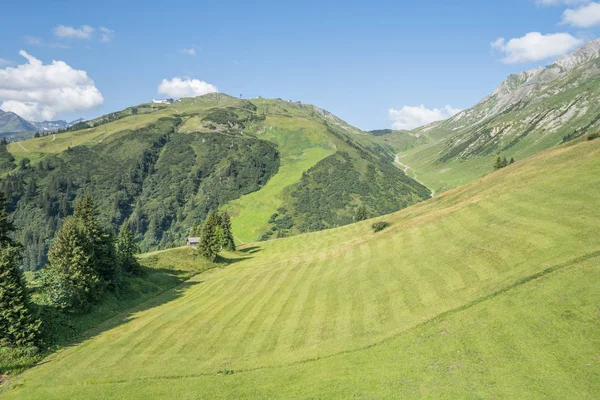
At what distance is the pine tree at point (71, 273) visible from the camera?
51.8 m

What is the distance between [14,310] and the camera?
133ft

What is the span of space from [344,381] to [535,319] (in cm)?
1448

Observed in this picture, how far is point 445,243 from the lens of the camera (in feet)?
166

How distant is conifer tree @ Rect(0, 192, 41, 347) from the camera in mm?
39719

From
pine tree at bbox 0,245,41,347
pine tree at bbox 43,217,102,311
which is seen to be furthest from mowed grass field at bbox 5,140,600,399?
pine tree at bbox 43,217,102,311

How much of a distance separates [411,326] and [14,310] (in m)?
42.2

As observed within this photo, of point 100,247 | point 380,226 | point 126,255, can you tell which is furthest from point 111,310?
point 380,226

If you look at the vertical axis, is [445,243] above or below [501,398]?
above

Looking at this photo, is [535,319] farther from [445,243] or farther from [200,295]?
[200,295]

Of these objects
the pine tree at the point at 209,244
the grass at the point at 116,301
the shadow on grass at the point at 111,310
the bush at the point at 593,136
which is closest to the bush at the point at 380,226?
the shadow on grass at the point at 111,310

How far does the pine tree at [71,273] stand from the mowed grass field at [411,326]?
8.54 meters

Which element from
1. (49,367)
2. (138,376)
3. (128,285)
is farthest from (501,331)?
(128,285)

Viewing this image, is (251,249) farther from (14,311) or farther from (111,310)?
(14,311)

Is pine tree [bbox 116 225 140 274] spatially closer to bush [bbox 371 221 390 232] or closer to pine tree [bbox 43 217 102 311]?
pine tree [bbox 43 217 102 311]
